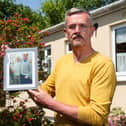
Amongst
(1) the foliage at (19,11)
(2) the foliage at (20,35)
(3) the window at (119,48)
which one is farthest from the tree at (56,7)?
(2) the foliage at (20,35)

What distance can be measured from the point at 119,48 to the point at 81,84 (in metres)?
10.2

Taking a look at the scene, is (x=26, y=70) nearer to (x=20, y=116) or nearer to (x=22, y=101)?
(x=20, y=116)

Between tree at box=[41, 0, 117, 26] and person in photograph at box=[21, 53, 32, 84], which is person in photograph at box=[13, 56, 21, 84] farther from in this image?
tree at box=[41, 0, 117, 26]

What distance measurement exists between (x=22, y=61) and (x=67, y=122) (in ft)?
1.81

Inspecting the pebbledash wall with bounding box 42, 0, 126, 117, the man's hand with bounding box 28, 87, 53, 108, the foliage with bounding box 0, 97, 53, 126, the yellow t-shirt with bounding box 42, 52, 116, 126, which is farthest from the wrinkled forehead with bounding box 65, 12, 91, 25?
the pebbledash wall with bounding box 42, 0, 126, 117

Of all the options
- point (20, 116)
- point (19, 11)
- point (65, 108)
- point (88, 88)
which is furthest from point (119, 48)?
→ point (19, 11)

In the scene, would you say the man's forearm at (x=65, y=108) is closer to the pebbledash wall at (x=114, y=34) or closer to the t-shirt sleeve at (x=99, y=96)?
the t-shirt sleeve at (x=99, y=96)

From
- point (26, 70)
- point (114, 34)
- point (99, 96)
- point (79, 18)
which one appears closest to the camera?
point (99, 96)

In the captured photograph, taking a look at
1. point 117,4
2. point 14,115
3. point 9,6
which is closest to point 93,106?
point 14,115

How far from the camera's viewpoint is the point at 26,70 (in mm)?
3318

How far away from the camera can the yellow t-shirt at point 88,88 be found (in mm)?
3043

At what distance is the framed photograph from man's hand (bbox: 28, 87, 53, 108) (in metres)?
0.05

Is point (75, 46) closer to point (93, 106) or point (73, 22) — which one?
point (73, 22)

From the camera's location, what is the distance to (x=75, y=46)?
322 centimetres
